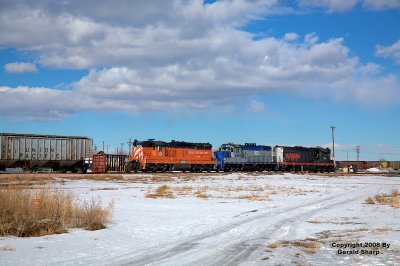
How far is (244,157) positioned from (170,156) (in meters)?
14.0

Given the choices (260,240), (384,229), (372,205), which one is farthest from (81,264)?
(372,205)

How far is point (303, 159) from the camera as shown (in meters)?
70.6

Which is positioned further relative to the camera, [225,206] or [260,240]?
[225,206]

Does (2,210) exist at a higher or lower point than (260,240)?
higher

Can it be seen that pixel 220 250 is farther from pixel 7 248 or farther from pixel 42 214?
pixel 42 214

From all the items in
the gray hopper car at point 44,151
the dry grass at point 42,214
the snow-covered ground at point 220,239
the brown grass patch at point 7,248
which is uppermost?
the gray hopper car at point 44,151

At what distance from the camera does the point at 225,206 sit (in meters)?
16.7

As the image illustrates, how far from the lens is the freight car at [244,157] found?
59.6m

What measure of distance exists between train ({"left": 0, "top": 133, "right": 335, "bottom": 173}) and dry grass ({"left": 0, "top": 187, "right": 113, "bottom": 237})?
706 inches

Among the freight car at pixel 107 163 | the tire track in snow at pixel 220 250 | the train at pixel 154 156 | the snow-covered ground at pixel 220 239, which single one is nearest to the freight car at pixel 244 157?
the train at pixel 154 156

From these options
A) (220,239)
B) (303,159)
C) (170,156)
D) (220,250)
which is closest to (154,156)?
(170,156)

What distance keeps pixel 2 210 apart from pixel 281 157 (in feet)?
195

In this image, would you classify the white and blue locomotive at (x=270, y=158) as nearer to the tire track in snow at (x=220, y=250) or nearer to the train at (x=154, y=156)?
the train at (x=154, y=156)

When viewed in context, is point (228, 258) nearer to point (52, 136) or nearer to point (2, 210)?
point (2, 210)
